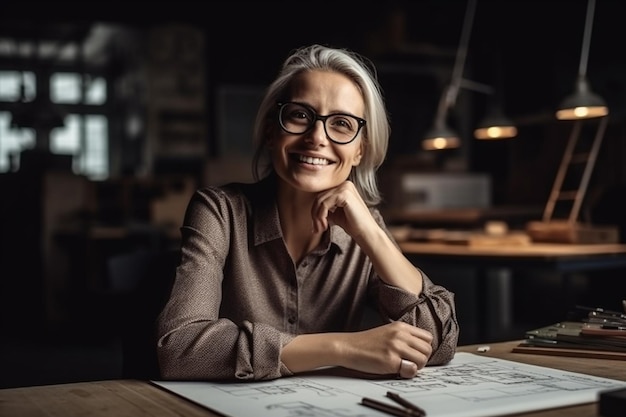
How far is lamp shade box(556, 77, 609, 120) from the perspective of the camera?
4.27 meters

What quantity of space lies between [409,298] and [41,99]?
26.2ft

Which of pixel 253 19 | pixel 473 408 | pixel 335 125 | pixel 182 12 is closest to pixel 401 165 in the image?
pixel 253 19

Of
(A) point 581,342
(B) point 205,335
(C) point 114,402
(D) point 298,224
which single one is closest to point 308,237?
(D) point 298,224

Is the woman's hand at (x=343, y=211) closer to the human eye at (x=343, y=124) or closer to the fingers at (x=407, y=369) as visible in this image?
the human eye at (x=343, y=124)

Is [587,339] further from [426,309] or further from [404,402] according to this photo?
[404,402]

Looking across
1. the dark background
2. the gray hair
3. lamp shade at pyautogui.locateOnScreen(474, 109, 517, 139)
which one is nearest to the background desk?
the dark background

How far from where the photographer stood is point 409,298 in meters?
1.71

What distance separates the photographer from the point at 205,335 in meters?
1.46

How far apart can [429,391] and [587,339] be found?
18.7 inches

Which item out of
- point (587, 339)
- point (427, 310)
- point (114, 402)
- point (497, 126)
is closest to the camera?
point (114, 402)

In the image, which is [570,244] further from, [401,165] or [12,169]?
[12,169]

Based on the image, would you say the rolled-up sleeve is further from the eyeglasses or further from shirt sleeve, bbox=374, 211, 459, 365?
the eyeglasses

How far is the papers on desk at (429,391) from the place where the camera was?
3.65 feet

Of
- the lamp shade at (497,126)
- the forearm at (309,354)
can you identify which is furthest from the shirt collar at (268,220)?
the lamp shade at (497,126)
